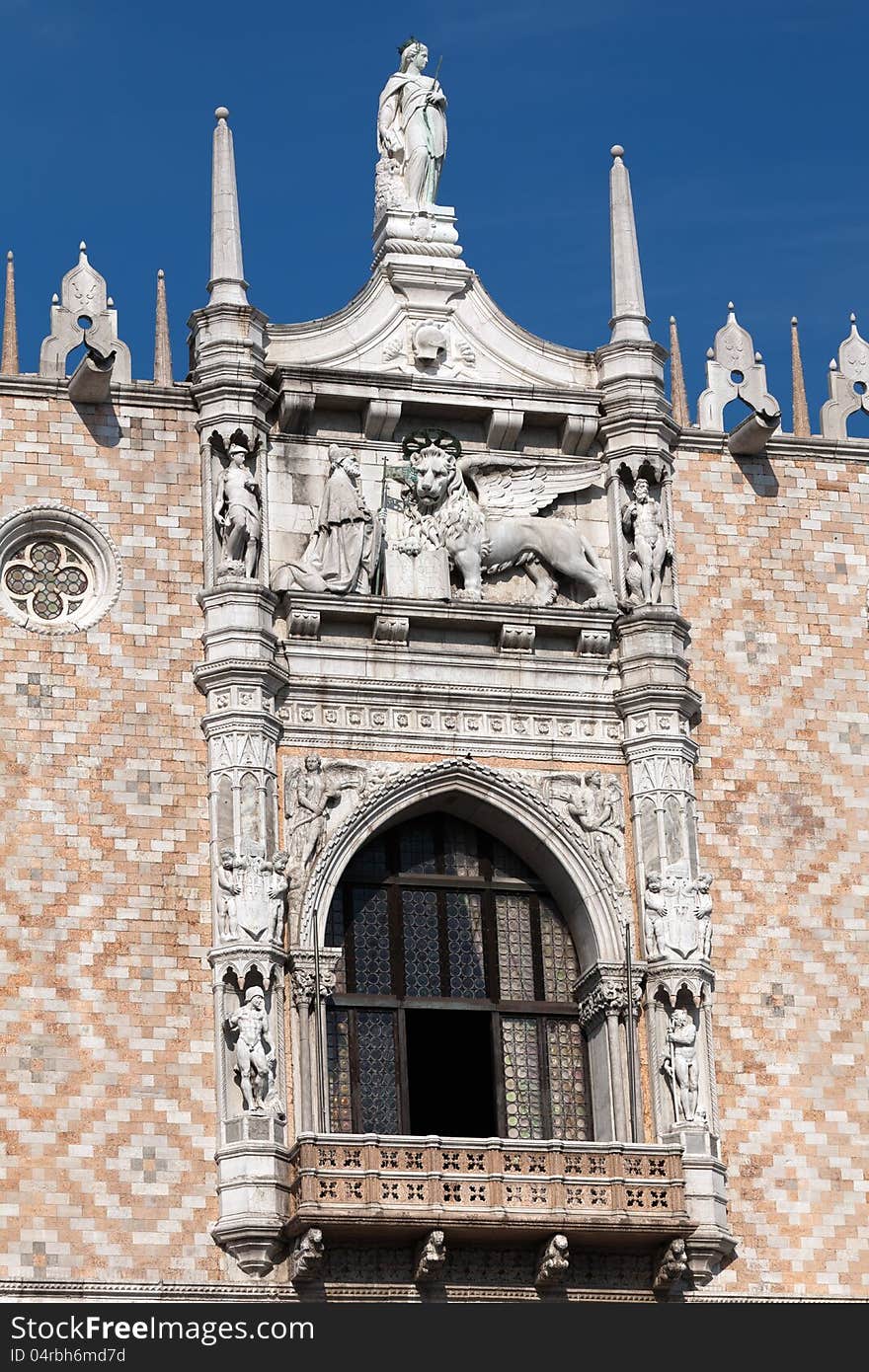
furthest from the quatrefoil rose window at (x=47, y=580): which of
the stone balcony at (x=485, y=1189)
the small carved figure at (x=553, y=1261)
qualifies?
the small carved figure at (x=553, y=1261)

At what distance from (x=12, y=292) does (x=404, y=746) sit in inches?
244

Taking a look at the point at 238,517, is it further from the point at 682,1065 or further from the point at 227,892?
the point at 682,1065

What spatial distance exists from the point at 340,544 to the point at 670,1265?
314 inches

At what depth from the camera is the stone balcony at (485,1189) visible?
1230 inches

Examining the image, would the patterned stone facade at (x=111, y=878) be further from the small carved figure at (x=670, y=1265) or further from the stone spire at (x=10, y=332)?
the small carved figure at (x=670, y=1265)

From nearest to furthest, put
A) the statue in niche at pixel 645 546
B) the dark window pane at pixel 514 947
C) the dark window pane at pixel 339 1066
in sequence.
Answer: the dark window pane at pixel 339 1066, the dark window pane at pixel 514 947, the statue in niche at pixel 645 546

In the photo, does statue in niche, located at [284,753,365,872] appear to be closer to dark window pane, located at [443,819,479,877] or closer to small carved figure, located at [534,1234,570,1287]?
dark window pane, located at [443,819,479,877]

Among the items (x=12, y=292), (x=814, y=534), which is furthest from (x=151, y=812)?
(x=814, y=534)

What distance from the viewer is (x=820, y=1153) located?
33.8 m

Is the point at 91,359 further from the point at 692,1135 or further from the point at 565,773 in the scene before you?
the point at 692,1135

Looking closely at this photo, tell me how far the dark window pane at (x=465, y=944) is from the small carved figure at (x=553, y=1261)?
9.68 ft

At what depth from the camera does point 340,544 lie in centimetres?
3438

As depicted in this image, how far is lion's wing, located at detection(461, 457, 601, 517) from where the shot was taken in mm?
35281

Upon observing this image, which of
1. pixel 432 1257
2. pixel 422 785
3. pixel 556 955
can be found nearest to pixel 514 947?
pixel 556 955
